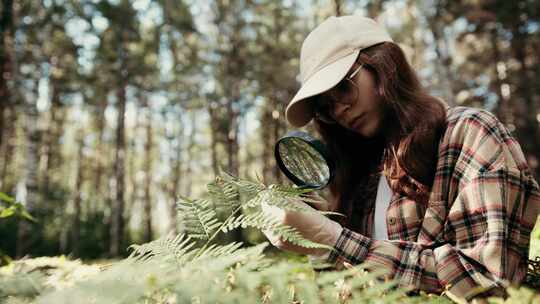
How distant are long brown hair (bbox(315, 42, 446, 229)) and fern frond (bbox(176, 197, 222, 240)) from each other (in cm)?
85

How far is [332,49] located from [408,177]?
60 cm

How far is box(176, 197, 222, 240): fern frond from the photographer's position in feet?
3.05

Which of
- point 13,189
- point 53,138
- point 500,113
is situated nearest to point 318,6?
point 500,113

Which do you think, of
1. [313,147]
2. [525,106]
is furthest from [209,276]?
[525,106]

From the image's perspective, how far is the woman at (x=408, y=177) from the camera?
119 cm

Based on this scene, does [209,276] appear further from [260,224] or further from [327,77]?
[327,77]

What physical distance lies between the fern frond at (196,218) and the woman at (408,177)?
9.3 inches

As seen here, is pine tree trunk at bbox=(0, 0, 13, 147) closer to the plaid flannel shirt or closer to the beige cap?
the beige cap

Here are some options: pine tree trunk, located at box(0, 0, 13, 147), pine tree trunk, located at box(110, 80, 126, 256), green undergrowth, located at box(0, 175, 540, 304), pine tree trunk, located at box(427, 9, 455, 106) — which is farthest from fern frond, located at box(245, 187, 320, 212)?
pine tree trunk, located at box(110, 80, 126, 256)

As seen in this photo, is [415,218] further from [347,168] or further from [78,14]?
[78,14]

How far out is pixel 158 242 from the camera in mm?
878

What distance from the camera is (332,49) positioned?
163cm

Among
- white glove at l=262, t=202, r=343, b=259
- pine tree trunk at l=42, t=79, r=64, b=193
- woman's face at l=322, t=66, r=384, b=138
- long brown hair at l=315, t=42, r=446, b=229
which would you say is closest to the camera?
white glove at l=262, t=202, r=343, b=259

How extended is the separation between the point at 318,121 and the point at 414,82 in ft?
1.63
